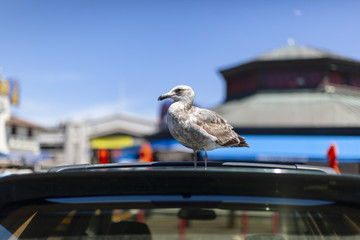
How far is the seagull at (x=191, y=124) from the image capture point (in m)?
2.33

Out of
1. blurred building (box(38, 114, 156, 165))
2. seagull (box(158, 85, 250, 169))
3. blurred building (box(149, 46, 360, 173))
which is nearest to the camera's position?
seagull (box(158, 85, 250, 169))

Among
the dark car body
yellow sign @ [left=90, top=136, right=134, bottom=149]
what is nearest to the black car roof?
the dark car body

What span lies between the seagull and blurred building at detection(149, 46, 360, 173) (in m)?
14.1

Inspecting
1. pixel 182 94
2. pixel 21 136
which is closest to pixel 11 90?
pixel 21 136

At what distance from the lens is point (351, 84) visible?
79.5 ft

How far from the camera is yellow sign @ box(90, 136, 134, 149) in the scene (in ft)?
209

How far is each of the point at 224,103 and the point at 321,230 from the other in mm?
24113

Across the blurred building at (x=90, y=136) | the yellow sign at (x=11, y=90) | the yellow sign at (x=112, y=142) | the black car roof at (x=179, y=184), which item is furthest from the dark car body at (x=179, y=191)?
the yellow sign at (x=112, y=142)

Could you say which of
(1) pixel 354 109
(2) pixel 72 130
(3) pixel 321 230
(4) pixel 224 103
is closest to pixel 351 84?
(1) pixel 354 109

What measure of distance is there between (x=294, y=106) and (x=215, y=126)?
66.7ft

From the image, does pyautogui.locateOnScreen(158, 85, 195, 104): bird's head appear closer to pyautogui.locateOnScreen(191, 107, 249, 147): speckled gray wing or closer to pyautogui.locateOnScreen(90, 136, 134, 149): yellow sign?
pyautogui.locateOnScreen(191, 107, 249, 147): speckled gray wing

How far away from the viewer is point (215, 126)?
2473 millimetres

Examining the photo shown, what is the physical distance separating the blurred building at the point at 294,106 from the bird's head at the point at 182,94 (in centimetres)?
1419

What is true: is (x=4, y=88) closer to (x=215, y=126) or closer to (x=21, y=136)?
(x=21, y=136)
